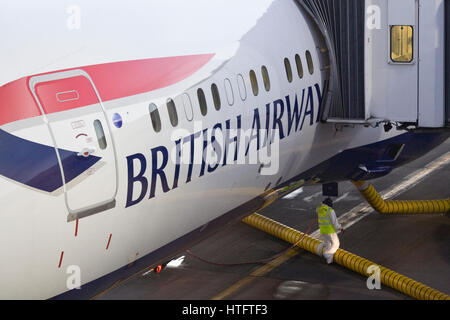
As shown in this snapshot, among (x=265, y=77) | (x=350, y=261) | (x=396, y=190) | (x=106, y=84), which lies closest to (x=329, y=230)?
(x=350, y=261)

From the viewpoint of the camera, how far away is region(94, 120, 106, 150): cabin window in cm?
916

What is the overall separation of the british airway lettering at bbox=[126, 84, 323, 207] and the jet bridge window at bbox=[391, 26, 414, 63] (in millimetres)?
1318

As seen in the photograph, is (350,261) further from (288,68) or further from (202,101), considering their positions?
(202,101)

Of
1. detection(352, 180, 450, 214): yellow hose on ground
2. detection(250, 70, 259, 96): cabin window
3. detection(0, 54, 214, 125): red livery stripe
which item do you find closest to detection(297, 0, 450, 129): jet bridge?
detection(250, 70, 259, 96): cabin window

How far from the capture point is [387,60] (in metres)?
13.5

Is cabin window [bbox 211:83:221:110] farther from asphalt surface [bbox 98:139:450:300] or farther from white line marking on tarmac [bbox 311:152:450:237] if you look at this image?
white line marking on tarmac [bbox 311:152:450:237]

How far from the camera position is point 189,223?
36.2 ft

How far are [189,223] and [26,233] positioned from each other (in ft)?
9.79

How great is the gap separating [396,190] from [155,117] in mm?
13446

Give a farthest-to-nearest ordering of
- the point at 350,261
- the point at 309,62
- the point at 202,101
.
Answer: the point at 350,261 → the point at 309,62 → the point at 202,101

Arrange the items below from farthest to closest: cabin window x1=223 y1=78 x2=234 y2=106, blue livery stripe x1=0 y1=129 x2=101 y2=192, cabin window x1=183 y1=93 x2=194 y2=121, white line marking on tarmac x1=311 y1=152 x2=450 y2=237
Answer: white line marking on tarmac x1=311 y1=152 x2=450 y2=237
cabin window x1=223 y1=78 x2=234 y2=106
cabin window x1=183 y1=93 x2=194 y2=121
blue livery stripe x1=0 y1=129 x2=101 y2=192

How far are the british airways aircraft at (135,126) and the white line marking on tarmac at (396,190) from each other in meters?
6.44
